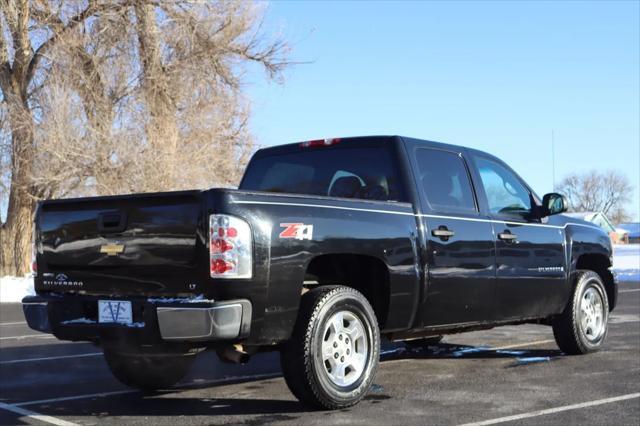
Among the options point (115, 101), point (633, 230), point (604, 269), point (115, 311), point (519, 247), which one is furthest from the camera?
point (633, 230)

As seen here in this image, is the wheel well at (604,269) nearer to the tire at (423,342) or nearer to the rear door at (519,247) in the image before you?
the rear door at (519,247)

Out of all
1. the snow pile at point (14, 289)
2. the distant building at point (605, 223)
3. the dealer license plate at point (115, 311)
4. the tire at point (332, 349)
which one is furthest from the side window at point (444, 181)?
the distant building at point (605, 223)

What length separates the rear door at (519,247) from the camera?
7645 mm

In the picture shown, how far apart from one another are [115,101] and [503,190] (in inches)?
814

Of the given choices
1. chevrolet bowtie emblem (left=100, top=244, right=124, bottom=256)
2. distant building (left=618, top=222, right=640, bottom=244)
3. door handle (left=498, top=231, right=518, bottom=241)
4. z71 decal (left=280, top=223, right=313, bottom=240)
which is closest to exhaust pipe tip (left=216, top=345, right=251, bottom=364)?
z71 decal (left=280, top=223, right=313, bottom=240)

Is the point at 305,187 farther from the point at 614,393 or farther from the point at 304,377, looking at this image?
the point at 614,393

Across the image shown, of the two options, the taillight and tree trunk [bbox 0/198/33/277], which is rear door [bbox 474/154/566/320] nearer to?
the taillight

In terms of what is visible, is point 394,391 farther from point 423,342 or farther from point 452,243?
point 423,342

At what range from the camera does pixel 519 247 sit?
7832 millimetres

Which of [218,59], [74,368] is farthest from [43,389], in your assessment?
[218,59]

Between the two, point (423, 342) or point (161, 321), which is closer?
point (161, 321)

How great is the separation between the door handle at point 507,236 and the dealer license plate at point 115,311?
3.46 metres

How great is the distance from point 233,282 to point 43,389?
2.71m

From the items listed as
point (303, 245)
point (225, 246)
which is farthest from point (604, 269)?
point (225, 246)
